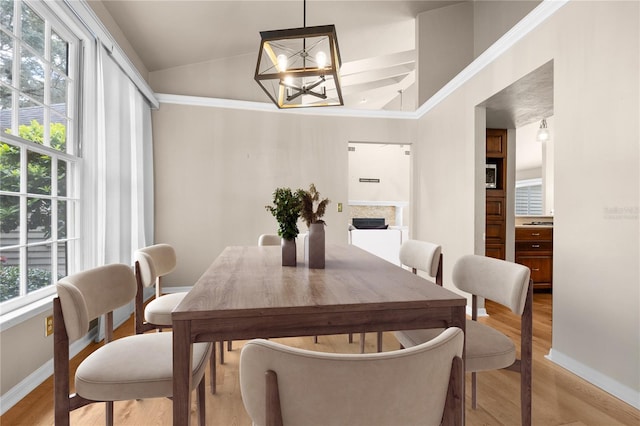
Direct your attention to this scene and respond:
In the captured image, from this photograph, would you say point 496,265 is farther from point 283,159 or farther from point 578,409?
point 283,159

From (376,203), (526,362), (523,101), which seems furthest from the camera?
(376,203)

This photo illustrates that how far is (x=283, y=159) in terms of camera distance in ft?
14.9

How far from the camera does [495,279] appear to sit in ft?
5.16

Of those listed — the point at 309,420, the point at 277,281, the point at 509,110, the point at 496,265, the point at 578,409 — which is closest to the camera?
the point at 309,420

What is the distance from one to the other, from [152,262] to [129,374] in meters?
0.89

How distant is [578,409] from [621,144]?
4.84 ft

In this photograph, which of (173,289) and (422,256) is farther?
(173,289)

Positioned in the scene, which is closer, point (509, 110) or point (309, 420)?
point (309, 420)

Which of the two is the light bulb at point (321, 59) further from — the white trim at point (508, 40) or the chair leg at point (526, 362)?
the white trim at point (508, 40)

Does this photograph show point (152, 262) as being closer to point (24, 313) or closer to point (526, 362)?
point (24, 313)

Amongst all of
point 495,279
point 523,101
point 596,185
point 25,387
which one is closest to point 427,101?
point 523,101

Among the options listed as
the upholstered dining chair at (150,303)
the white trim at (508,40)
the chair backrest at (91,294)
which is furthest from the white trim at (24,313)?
the white trim at (508,40)

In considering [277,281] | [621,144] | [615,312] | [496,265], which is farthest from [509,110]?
[277,281]

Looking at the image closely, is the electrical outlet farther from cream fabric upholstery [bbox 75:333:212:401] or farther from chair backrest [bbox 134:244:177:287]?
cream fabric upholstery [bbox 75:333:212:401]
